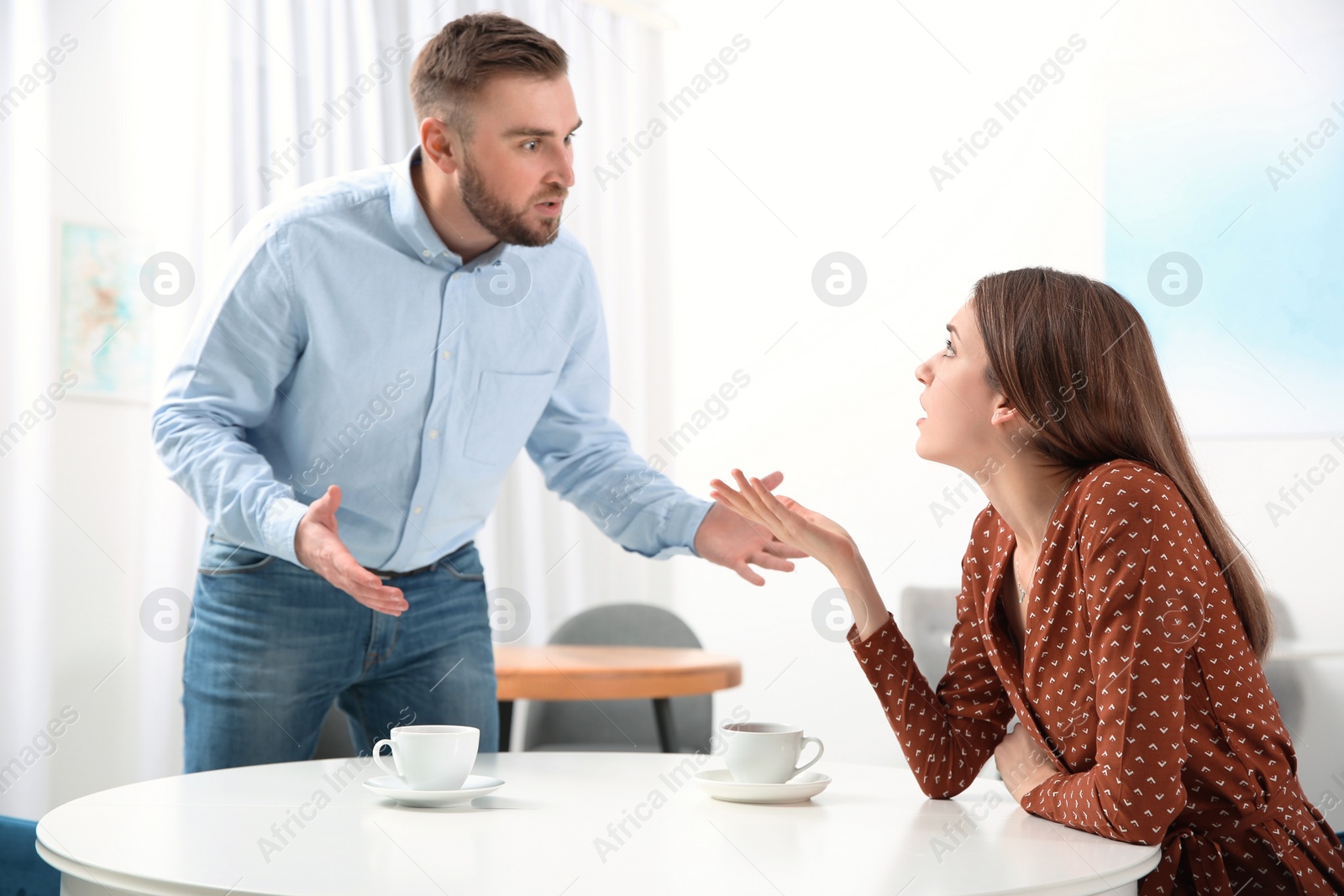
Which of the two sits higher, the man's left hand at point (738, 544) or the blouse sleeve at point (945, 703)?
the man's left hand at point (738, 544)

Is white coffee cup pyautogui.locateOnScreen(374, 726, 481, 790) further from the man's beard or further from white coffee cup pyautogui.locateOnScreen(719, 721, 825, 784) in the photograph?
the man's beard

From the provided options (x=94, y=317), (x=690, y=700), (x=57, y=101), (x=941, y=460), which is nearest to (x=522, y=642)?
(x=690, y=700)

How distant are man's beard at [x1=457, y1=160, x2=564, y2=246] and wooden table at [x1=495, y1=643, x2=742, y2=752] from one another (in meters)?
1.04

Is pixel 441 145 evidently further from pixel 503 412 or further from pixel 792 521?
pixel 792 521

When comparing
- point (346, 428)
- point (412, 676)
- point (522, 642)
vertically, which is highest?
point (346, 428)

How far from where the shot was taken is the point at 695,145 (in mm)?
4152

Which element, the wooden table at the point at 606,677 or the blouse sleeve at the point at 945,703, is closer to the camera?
the blouse sleeve at the point at 945,703

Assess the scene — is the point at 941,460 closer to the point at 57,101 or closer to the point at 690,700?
the point at 690,700

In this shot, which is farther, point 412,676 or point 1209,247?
point 1209,247

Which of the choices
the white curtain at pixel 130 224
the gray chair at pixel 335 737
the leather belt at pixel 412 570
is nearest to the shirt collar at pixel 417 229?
the leather belt at pixel 412 570

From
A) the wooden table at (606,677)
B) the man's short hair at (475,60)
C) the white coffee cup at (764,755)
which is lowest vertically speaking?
the wooden table at (606,677)

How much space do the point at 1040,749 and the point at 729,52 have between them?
10.7ft

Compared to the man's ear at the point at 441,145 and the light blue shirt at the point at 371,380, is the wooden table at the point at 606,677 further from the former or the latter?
the man's ear at the point at 441,145

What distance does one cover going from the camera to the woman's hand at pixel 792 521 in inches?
53.2
